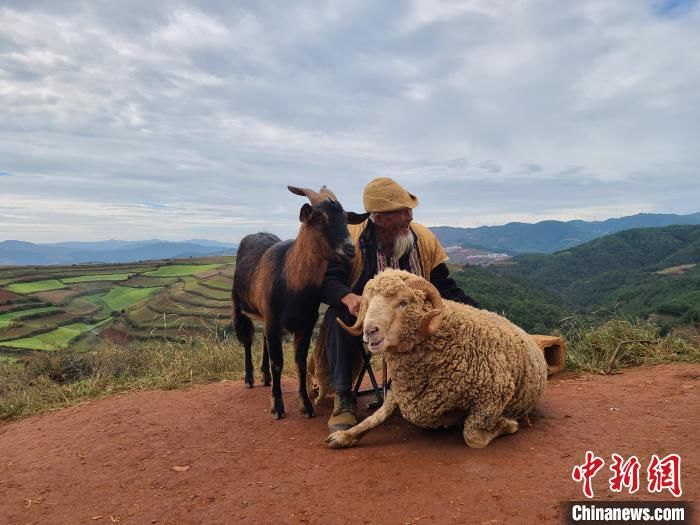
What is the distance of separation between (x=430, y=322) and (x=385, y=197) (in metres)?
1.46

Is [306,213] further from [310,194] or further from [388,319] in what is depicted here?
[388,319]

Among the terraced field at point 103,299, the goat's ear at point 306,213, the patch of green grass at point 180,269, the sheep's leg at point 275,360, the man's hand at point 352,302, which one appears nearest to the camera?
the man's hand at point 352,302

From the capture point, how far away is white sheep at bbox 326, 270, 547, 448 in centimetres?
355

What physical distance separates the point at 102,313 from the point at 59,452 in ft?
105

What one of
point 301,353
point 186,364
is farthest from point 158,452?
point 186,364

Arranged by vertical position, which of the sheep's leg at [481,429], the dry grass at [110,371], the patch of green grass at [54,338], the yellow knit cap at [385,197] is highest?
the yellow knit cap at [385,197]

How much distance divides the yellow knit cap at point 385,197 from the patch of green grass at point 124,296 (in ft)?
106

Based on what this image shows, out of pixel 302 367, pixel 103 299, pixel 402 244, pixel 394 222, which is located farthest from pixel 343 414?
pixel 103 299

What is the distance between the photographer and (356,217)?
482cm

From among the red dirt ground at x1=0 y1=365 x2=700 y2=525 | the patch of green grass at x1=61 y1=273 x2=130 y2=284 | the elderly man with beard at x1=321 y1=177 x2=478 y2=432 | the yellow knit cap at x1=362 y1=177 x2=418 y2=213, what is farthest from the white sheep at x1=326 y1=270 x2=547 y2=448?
the patch of green grass at x1=61 y1=273 x2=130 y2=284

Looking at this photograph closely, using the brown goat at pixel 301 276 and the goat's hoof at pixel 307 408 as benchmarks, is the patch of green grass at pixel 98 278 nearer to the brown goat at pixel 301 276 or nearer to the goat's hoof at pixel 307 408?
the brown goat at pixel 301 276

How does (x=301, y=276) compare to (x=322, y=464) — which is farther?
(x=301, y=276)

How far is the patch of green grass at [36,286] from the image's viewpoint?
34375 mm

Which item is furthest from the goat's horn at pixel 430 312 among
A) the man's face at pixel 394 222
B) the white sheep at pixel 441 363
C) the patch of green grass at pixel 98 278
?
the patch of green grass at pixel 98 278
